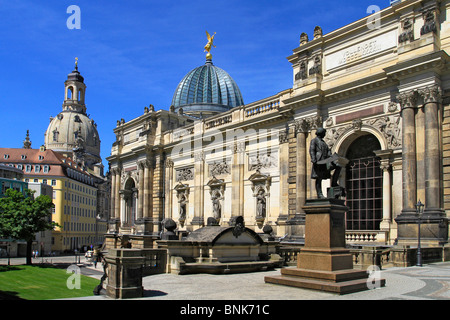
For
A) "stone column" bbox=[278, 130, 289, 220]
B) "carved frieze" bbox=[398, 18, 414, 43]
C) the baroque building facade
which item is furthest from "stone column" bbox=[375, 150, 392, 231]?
"stone column" bbox=[278, 130, 289, 220]

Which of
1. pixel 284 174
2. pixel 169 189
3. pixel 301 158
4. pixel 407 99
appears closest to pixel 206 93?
pixel 169 189

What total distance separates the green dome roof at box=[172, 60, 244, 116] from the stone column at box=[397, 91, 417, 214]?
37.5 m

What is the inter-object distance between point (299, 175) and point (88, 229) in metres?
82.6

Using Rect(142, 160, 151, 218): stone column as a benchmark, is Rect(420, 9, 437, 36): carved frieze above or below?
above

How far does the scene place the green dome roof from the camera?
201ft

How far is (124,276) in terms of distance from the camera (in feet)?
39.9

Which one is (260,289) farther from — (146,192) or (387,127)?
(146,192)

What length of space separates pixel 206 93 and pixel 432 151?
41518 mm

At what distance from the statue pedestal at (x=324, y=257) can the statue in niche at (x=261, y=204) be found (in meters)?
22.2

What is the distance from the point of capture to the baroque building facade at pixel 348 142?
2458 centimetres

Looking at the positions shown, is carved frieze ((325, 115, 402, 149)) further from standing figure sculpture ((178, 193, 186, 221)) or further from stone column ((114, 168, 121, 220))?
stone column ((114, 168, 121, 220))
